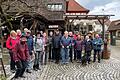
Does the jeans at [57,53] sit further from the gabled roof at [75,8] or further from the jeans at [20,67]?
the gabled roof at [75,8]

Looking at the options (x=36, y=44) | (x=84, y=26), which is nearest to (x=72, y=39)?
(x=36, y=44)

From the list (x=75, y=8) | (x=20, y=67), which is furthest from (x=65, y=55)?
(x=75, y=8)

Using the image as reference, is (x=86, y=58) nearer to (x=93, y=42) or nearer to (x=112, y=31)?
(x=93, y=42)

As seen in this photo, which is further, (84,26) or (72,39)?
(84,26)

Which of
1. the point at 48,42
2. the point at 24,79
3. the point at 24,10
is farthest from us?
the point at 24,10

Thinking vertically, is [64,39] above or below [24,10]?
below

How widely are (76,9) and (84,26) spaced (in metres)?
9.51

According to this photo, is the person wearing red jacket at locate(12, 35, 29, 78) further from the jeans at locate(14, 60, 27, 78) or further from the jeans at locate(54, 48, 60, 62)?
the jeans at locate(54, 48, 60, 62)

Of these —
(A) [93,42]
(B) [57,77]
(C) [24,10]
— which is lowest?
(B) [57,77]

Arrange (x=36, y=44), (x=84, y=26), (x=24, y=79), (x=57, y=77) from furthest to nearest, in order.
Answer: (x=84, y=26) → (x=36, y=44) → (x=57, y=77) → (x=24, y=79)

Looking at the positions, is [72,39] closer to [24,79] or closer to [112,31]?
[24,79]

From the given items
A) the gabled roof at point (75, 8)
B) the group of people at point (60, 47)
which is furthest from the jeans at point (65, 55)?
the gabled roof at point (75, 8)

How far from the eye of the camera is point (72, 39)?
58.7 ft

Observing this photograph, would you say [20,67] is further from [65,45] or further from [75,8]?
[75,8]
